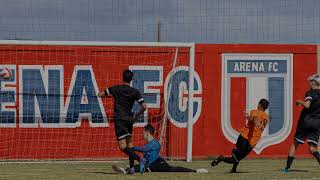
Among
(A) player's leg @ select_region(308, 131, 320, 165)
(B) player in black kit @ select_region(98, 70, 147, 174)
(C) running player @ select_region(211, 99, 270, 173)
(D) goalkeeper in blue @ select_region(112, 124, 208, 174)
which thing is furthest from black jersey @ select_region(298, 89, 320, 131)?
(B) player in black kit @ select_region(98, 70, 147, 174)

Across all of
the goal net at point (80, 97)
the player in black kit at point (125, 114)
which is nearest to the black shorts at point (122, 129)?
the player in black kit at point (125, 114)

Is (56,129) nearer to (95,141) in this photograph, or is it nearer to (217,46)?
(95,141)

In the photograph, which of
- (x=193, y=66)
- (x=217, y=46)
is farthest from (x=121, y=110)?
(x=217, y=46)

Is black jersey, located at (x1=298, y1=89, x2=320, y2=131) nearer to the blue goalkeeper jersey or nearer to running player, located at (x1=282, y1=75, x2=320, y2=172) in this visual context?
running player, located at (x1=282, y1=75, x2=320, y2=172)

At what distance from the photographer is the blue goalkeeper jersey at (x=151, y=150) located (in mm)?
14500

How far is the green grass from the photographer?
13805 mm

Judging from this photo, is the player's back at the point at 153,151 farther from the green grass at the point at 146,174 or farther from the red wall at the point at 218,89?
the red wall at the point at 218,89

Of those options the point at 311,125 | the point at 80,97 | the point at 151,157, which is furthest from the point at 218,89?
the point at 151,157

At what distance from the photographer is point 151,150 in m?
14.6

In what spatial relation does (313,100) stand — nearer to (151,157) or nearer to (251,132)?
(251,132)

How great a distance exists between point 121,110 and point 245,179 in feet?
8.48

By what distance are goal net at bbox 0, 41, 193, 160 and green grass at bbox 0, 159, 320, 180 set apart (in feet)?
4.47

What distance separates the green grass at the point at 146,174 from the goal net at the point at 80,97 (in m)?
1.36

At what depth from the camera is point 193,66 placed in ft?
62.7
